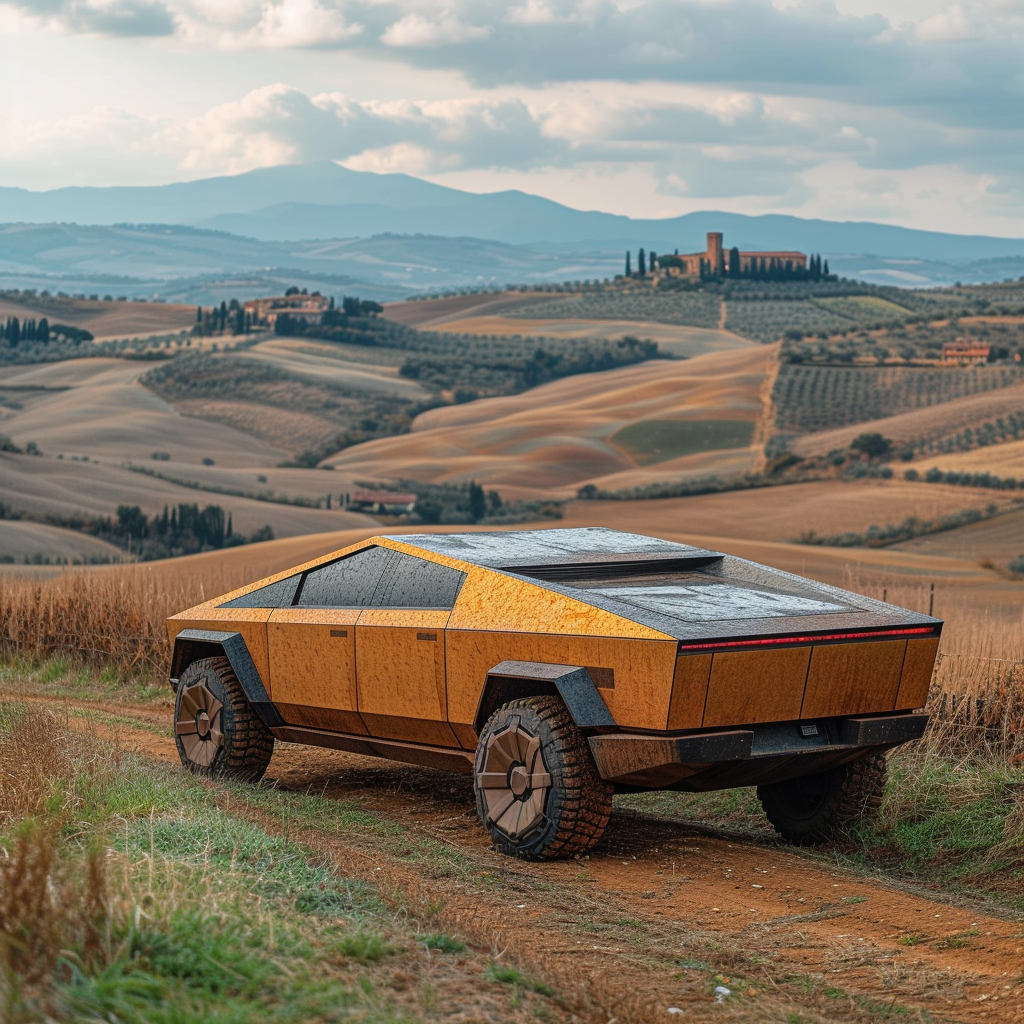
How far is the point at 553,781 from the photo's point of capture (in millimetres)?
7059

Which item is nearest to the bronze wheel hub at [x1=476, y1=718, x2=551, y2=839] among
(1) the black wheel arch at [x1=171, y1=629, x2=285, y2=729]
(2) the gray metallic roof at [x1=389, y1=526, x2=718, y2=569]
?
(2) the gray metallic roof at [x1=389, y1=526, x2=718, y2=569]

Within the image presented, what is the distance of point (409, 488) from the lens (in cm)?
7456

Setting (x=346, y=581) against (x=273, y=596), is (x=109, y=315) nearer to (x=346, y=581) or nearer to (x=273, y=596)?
(x=273, y=596)

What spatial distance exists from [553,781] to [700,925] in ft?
3.46

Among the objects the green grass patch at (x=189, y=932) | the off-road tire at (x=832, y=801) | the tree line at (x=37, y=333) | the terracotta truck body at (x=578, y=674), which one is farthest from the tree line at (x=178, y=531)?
the tree line at (x=37, y=333)

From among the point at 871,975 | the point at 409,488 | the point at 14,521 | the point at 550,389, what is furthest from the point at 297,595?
the point at 550,389

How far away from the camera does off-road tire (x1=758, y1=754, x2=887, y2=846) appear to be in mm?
8062

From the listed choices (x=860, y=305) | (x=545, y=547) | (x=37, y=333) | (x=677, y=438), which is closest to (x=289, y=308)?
(x=37, y=333)

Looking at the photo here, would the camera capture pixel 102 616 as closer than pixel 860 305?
Yes

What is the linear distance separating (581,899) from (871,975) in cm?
139

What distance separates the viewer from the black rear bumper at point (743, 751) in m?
6.72

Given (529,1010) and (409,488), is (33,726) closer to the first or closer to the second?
(529,1010)

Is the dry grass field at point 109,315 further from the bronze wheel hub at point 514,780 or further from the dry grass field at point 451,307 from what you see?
the bronze wheel hub at point 514,780

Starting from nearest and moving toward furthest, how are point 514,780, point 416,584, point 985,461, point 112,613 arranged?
point 514,780, point 416,584, point 112,613, point 985,461
